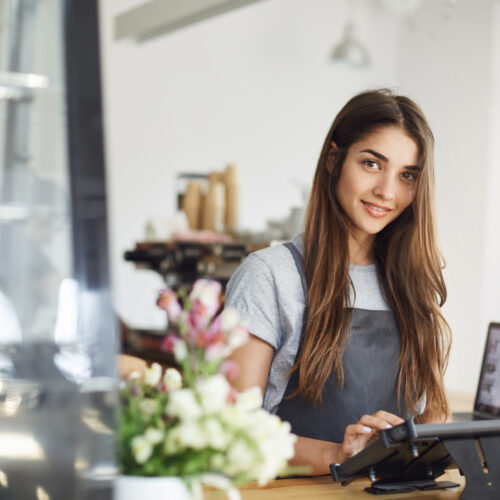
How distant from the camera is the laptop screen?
2.20 m

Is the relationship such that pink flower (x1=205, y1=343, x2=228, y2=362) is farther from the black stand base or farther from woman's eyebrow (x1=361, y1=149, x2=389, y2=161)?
woman's eyebrow (x1=361, y1=149, x2=389, y2=161)

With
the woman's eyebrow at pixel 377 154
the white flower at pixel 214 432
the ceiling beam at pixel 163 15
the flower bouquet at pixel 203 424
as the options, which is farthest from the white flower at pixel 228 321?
the ceiling beam at pixel 163 15

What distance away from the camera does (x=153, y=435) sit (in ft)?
2.95

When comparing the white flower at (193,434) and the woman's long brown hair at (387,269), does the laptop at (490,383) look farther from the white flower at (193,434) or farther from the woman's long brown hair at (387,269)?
the white flower at (193,434)

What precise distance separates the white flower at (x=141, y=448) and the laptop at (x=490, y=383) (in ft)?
5.01

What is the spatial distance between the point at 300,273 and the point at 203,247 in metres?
1.87

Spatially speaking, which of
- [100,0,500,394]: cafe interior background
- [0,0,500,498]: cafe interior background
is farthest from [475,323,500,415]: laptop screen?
[100,0,500,394]: cafe interior background

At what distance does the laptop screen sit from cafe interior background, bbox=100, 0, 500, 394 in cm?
359

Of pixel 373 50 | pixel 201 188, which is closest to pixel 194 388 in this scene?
pixel 201 188

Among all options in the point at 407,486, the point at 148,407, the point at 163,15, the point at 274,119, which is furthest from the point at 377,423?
the point at 274,119

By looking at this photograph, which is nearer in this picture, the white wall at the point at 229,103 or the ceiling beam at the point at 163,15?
the ceiling beam at the point at 163,15

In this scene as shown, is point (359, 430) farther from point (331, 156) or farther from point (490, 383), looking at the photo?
point (490, 383)

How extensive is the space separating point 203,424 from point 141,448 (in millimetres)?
89

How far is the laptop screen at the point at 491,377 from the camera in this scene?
7.20 feet
